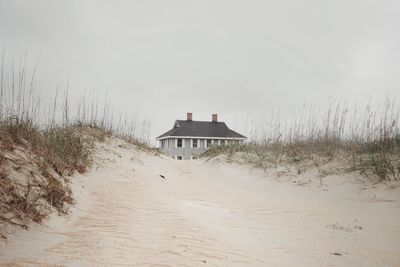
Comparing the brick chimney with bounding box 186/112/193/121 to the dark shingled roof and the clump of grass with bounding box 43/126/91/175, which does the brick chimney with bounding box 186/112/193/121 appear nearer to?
the dark shingled roof

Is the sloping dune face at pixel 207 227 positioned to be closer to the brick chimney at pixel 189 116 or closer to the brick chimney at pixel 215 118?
the brick chimney at pixel 189 116

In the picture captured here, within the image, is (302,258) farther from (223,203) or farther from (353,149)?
(353,149)

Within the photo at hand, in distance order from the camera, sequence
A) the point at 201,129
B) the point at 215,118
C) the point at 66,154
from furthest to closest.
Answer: the point at 215,118 < the point at 201,129 < the point at 66,154

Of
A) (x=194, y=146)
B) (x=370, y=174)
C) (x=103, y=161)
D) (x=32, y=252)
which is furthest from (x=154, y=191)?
(x=194, y=146)

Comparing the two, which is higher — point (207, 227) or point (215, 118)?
point (215, 118)

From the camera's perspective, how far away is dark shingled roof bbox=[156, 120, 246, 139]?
99.5 feet

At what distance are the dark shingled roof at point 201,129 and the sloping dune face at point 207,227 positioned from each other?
76.0 feet

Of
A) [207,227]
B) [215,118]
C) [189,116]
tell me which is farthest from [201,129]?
[207,227]

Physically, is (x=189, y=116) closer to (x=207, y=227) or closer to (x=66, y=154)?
(x=66, y=154)

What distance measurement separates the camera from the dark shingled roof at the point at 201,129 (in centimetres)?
3033

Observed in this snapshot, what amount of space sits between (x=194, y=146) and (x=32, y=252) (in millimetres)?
27700

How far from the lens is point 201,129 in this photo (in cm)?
3117

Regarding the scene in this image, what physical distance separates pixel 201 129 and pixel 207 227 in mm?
27142

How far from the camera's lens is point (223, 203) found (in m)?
5.95
